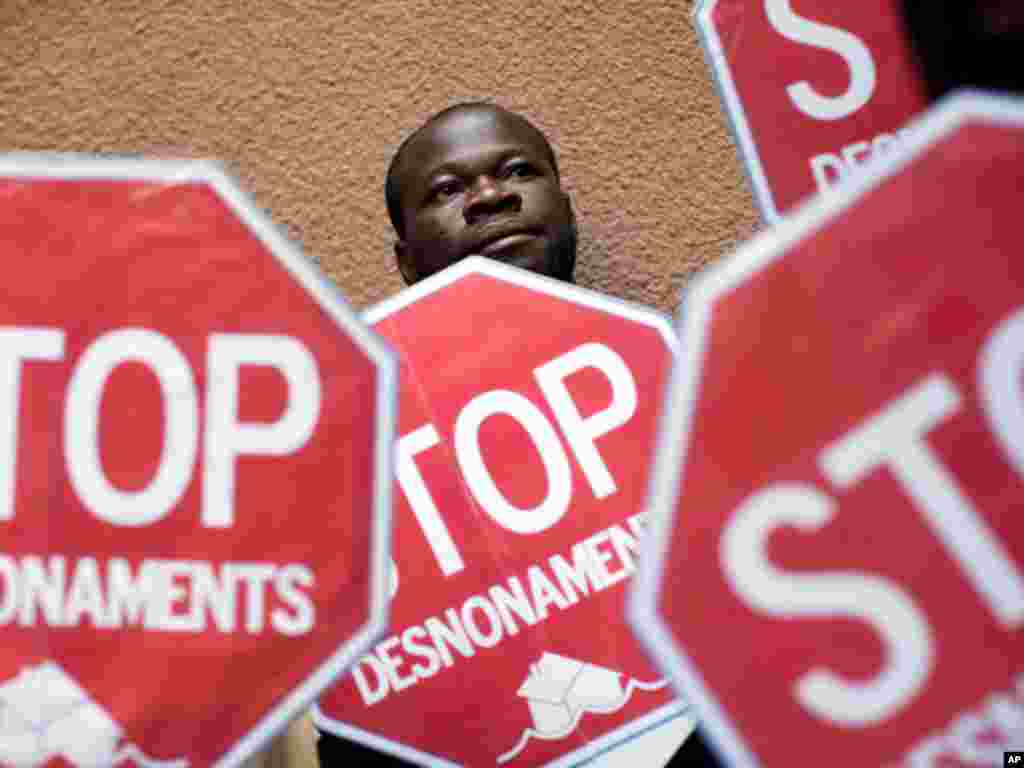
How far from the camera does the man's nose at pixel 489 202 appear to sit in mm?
1068

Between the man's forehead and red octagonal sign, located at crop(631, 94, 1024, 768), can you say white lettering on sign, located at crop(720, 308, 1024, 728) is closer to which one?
red octagonal sign, located at crop(631, 94, 1024, 768)

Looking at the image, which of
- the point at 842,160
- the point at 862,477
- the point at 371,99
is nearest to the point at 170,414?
the point at 862,477

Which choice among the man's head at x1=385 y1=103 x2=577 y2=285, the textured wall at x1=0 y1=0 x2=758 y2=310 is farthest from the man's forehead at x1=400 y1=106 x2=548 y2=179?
the textured wall at x1=0 y1=0 x2=758 y2=310

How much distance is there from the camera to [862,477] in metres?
0.35

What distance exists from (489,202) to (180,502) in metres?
0.65

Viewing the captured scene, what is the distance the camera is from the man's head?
106 centimetres

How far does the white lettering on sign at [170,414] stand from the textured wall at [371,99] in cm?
75

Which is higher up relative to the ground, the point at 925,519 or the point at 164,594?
the point at 164,594

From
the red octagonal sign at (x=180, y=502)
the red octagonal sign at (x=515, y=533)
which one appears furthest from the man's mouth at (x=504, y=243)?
the red octagonal sign at (x=180, y=502)

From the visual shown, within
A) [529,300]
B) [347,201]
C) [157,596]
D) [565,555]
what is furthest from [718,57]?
[347,201]

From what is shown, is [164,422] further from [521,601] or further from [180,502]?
[521,601]

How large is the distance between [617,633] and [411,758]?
0.51ft

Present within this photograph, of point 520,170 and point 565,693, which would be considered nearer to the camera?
point 565,693

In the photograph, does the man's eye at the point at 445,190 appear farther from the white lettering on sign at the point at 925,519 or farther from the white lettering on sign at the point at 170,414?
the white lettering on sign at the point at 925,519
